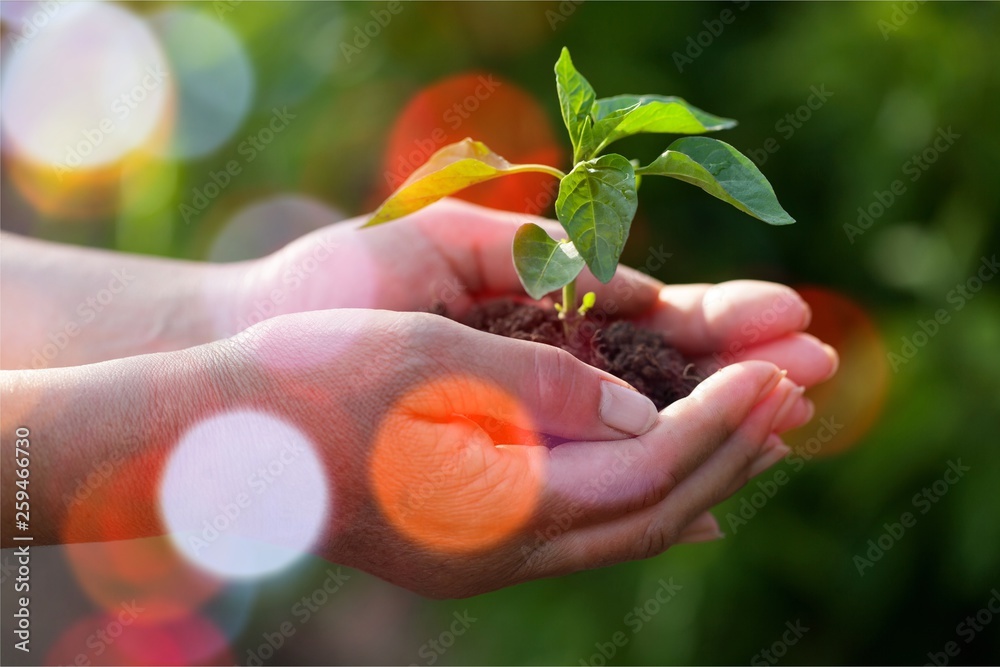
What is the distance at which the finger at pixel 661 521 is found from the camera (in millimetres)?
1544

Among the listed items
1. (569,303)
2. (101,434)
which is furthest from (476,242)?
(101,434)

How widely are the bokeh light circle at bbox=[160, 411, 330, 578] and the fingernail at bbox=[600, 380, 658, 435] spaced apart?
547 mm

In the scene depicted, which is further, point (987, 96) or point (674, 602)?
point (674, 602)

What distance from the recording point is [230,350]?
1.44 m

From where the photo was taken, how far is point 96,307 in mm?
2236

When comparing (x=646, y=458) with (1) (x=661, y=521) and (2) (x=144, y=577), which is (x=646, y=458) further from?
(2) (x=144, y=577)

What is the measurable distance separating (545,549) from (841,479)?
133cm

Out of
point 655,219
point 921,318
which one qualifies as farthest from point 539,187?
point 921,318

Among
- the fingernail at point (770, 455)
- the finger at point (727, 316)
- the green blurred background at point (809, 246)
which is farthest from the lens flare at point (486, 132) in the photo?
the fingernail at point (770, 455)

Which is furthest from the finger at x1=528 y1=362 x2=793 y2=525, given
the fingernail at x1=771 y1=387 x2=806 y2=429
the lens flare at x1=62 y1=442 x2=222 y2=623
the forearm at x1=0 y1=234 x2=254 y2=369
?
the lens flare at x1=62 y1=442 x2=222 y2=623

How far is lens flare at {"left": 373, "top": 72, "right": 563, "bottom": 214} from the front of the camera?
2775 millimetres

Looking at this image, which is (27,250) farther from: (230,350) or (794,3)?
(794,3)

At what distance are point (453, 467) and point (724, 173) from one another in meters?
0.75

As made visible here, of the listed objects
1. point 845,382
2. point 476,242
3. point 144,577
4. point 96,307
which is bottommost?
point 144,577
